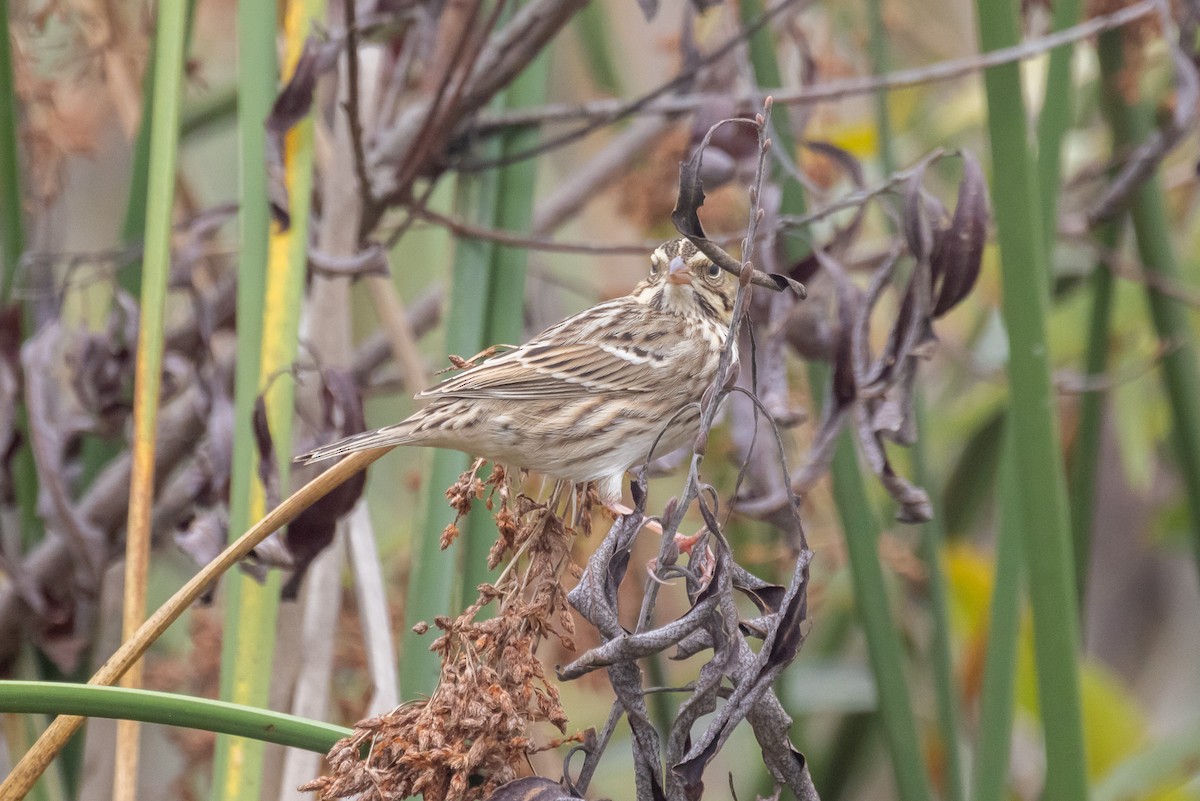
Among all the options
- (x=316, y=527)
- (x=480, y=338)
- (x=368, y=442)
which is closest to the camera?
(x=368, y=442)

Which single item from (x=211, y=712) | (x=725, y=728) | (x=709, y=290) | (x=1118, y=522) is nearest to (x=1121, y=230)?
(x=709, y=290)

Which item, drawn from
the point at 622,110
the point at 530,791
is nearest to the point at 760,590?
the point at 530,791

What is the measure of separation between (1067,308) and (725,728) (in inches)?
92.8

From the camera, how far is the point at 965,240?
162 centimetres

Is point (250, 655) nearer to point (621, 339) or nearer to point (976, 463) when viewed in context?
point (621, 339)

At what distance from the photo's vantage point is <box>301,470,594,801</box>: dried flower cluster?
1.08m

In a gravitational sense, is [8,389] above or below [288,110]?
below

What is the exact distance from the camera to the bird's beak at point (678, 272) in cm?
190

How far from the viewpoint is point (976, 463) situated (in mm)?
3447

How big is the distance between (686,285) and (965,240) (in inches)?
19.0

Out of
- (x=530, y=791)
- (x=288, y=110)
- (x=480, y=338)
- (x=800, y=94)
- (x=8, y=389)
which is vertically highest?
(x=800, y=94)

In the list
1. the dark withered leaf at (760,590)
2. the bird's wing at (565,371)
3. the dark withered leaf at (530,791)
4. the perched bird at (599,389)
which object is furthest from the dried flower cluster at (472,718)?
the bird's wing at (565,371)

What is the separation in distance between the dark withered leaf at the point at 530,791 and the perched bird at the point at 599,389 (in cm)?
50

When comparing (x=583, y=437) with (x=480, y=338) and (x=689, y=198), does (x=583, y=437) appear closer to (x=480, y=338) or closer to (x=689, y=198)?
(x=480, y=338)
